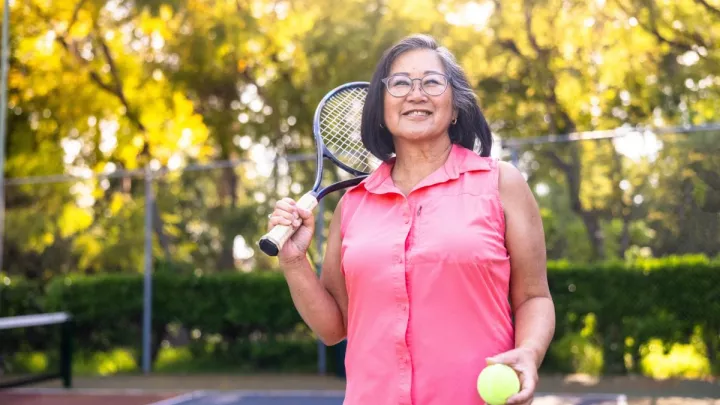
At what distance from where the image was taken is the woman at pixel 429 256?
1955 mm

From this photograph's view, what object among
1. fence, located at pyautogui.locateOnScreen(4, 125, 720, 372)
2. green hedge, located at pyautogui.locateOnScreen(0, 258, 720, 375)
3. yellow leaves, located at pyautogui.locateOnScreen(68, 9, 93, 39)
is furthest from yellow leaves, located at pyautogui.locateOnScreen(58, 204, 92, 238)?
yellow leaves, located at pyautogui.locateOnScreen(68, 9, 93, 39)

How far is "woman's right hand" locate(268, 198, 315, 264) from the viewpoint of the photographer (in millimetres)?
2260

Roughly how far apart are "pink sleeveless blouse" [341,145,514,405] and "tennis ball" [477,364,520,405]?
0.27 ft

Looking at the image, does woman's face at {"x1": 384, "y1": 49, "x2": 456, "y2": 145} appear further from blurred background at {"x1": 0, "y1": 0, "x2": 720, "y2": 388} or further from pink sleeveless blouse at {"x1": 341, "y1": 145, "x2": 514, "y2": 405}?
blurred background at {"x1": 0, "y1": 0, "x2": 720, "y2": 388}

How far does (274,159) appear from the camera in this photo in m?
10.1

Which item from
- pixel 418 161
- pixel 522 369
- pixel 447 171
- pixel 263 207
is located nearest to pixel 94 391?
pixel 263 207

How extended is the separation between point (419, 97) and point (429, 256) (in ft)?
1.28

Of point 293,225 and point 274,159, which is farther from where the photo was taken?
point 274,159

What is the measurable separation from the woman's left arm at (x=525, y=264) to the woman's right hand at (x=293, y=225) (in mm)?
517

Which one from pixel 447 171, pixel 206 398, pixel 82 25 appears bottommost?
pixel 206 398

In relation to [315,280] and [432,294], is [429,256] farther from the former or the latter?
[315,280]

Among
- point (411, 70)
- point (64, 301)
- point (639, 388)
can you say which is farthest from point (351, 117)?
point (64, 301)

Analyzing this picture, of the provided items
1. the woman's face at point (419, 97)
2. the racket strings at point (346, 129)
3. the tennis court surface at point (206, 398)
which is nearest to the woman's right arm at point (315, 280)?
the woman's face at point (419, 97)

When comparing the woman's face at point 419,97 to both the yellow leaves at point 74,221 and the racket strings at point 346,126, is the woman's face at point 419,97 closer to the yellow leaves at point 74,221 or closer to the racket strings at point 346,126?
the racket strings at point 346,126
